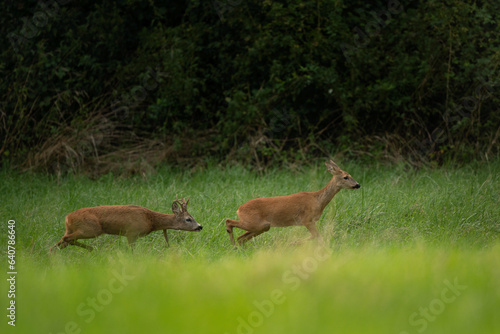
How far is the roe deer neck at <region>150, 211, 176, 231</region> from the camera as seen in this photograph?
6.59 m

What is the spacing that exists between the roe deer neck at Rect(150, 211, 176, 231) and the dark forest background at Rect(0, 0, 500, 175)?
5.50m

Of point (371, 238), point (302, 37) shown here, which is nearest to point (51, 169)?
point (302, 37)

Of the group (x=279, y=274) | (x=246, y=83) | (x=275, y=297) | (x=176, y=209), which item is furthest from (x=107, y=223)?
(x=246, y=83)

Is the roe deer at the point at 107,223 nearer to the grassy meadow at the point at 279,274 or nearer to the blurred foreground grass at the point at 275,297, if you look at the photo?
the grassy meadow at the point at 279,274

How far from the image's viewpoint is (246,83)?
13.3m

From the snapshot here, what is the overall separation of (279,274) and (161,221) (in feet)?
9.17

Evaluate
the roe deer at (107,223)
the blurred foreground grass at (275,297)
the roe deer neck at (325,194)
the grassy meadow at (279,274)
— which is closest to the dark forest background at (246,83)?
the grassy meadow at (279,274)

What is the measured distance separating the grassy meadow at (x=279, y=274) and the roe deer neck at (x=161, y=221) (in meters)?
0.20

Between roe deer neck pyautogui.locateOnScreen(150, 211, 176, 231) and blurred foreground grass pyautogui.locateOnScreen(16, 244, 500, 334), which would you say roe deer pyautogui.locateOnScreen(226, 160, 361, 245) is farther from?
blurred foreground grass pyautogui.locateOnScreen(16, 244, 500, 334)

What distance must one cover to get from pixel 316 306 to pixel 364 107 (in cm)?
980

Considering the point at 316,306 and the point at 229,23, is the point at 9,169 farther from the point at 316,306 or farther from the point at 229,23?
the point at 316,306

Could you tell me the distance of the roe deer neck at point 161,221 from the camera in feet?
21.6

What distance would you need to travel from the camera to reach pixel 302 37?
1289 cm

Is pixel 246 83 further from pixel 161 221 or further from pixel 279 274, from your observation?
pixel 279 274
